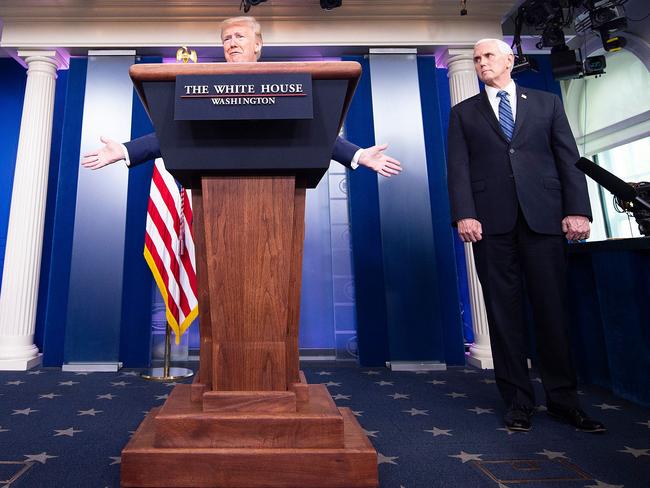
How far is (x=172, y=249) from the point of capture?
94.8 inches

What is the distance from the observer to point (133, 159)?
1.13m

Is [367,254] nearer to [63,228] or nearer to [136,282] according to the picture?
[136,282]

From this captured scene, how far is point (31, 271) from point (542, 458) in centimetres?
310

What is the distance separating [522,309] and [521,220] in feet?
1.09

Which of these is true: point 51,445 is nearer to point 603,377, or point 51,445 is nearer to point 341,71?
point 341,71

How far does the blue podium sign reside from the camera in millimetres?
768

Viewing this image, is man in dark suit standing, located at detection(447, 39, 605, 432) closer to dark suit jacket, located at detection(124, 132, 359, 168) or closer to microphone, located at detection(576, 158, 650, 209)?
microphone, located at detection(576, 158, 650, 209)

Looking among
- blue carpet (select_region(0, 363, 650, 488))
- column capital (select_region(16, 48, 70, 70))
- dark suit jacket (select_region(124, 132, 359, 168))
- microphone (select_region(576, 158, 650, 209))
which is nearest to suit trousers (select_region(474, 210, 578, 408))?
blue carpet (select_region(0, 363, 650, 488))

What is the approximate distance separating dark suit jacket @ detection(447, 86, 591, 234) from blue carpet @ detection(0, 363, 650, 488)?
701mm

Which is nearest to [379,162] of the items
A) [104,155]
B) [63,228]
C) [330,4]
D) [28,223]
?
[104,155]

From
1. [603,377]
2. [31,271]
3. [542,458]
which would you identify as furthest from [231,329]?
[31,271]

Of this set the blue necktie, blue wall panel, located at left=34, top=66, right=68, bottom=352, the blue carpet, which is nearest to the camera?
the blue carpet

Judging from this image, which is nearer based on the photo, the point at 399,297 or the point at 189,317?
the point at 189,317

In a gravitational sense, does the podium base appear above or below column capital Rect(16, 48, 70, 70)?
below
